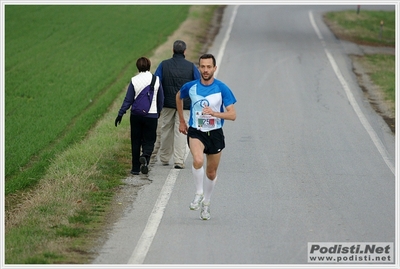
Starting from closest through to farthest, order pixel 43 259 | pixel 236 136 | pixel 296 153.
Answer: pixel 43 259 → pixel 296 153 → pixel 236 136

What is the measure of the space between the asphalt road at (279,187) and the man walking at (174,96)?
335mm

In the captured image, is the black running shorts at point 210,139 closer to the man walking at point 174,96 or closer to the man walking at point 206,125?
the man walking at point 206,125

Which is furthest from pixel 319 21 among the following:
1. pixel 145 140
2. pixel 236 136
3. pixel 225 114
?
pixel 225 114

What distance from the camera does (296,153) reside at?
1422 centimetres

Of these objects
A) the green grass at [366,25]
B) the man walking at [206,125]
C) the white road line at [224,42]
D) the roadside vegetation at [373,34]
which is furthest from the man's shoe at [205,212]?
the green grass at [366,25]

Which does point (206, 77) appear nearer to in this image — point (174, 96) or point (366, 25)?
point (174, 96)

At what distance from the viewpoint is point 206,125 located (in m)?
9.73

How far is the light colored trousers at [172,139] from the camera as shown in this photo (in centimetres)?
1291

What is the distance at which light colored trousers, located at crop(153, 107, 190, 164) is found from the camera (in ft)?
42.3

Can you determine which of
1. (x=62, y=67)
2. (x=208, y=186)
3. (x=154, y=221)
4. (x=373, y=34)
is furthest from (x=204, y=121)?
(x=373, y=34)

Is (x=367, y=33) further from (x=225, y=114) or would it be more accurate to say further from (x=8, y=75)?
(x=225, y=114)

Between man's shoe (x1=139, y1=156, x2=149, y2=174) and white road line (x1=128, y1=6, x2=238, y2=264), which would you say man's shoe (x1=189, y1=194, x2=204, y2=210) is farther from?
man's shoe (x1=139, y1=156, x2=149, y2=174)

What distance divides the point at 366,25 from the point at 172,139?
26.0m

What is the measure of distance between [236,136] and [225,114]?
6.26 meters
